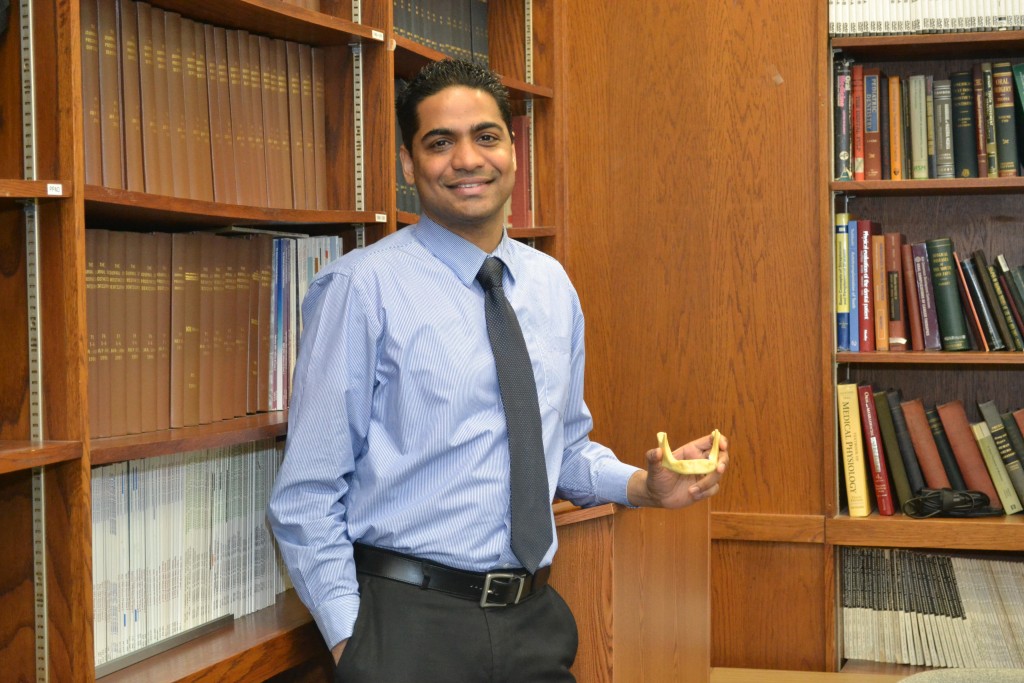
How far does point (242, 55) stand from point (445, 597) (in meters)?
1.05

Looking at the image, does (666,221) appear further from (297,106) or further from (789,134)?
(297,106)

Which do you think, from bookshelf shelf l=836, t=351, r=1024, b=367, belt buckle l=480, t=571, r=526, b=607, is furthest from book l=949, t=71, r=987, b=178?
belt buckle l=480, t=571, r=526, b=607

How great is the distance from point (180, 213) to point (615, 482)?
87cm

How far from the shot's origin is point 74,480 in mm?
1500

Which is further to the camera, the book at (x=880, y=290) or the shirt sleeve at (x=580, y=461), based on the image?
the book at (x=880, y=290)

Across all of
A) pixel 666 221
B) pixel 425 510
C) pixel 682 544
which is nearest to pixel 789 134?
pixel 666 221

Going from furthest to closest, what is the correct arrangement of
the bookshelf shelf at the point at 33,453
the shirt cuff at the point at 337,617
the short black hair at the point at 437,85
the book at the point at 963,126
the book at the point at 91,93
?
the book at the point at 963,126
the short black hair at the point at 437,85
the book at the point at 91,93
the shirt cuff at the point at 337,617
the bookshelf shelf at the point at 33,453

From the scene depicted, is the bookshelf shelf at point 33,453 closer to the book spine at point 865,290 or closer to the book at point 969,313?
the book spine at point 865,290

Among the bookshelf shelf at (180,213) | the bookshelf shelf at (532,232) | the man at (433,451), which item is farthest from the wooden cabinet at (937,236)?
A: the bookshelf shelf at (180,213)

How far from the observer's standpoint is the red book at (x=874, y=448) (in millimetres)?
2723

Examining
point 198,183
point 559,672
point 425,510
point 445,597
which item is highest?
point 198,183

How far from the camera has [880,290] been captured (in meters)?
2.72

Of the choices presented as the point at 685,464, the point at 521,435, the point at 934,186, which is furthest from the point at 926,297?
the point at 521,435

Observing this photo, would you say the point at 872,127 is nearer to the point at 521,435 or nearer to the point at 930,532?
the point at 930,532
